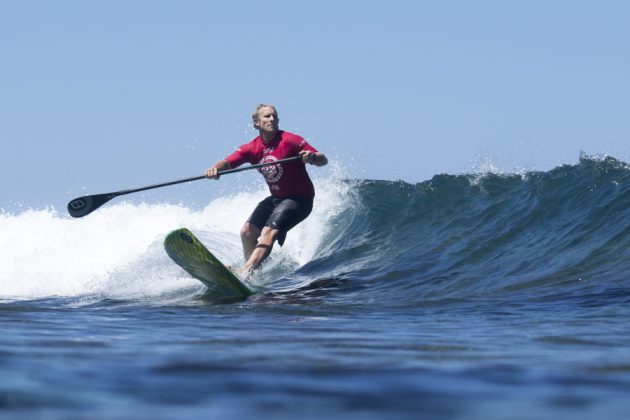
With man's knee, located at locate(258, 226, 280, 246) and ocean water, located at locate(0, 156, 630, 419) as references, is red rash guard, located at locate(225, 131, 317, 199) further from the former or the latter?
ocean water, located at locate(0, 156, 630, 419)

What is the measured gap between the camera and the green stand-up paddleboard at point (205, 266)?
27.2 ft

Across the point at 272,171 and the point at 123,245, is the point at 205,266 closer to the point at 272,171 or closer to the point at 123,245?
the point at 272,171

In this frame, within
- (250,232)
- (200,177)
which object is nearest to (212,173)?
(200,177)

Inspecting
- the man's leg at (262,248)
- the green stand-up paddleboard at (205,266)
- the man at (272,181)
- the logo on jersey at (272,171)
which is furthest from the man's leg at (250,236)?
the green stand-up paddleboard at (205,266)

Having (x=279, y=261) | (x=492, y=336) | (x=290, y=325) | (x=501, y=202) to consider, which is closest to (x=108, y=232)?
(x=279, y=261)

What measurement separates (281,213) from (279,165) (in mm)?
477

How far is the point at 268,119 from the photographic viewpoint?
29.9 feet

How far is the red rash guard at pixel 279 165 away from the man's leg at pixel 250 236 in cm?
40

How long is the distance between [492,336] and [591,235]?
232 inches

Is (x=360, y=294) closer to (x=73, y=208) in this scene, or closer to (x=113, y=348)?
(x=73, y=208)

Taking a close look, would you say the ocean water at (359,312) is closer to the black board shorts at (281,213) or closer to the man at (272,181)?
the man at (272,181)

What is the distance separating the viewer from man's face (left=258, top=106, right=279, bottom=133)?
911 centimetres

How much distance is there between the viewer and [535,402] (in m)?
2.89

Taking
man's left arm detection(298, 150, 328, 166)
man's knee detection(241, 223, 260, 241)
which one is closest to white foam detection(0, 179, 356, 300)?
man's knee detection(241, 223, 260, 241)
